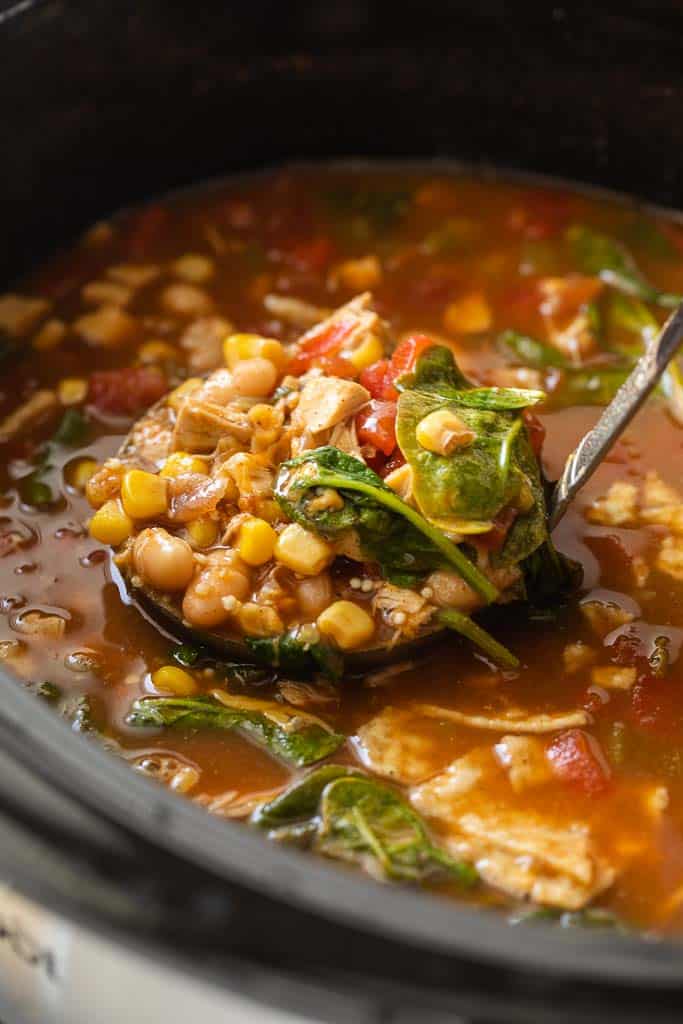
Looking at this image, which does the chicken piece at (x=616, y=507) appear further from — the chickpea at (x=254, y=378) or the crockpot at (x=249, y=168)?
the crockpot at (x=249, y=168)

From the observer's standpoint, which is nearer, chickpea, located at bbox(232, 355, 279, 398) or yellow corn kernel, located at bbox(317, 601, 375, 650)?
yellow corn kernel, located at bbox(317, 601, 375, 650)

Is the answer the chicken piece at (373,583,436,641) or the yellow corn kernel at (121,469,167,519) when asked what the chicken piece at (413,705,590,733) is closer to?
the chicken piece at (373,583,436,641)

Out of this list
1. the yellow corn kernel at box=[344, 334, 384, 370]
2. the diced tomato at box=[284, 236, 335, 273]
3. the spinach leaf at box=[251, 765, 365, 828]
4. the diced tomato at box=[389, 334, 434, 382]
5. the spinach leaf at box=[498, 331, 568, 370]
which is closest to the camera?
the spinach leaf at box=[251, 765, 365, 828]

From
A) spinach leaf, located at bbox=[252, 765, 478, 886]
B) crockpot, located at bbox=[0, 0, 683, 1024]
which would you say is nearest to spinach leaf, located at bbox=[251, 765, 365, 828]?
spinach leaf, located at bbox=[252, 765, 478, 886]

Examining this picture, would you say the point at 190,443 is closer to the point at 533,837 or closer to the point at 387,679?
the point at 387,679

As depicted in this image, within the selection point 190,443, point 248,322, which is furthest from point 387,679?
point 248,322

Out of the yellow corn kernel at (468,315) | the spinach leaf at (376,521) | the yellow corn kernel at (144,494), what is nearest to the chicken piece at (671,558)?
the spinach leaf at (376,521)
